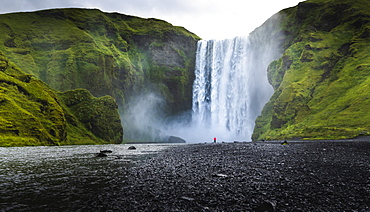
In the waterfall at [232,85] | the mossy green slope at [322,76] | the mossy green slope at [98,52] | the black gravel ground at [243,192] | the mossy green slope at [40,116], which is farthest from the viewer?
the mossy green slope at [98,52]

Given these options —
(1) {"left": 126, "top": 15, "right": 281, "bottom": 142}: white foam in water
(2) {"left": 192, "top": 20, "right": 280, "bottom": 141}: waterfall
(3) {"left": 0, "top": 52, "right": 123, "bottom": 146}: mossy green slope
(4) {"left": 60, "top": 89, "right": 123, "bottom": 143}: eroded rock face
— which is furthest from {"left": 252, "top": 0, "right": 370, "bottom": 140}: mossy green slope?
(3) {"left": 0, "top": 52, "right": 123, "bottom": 146}: mossy green slope

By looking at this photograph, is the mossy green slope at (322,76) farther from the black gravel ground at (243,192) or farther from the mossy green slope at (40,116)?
the mossy green slope at (40,116)

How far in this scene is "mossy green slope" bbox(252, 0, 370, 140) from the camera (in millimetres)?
85438

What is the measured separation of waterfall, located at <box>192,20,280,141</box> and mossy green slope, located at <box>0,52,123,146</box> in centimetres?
5087

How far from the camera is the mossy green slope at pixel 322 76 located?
85438 millimetres

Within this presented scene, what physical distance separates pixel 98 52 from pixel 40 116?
69153 millimetres

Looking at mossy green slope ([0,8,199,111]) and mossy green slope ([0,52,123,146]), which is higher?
mossy green slope ([0,8,199,111])

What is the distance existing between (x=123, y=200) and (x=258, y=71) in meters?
145

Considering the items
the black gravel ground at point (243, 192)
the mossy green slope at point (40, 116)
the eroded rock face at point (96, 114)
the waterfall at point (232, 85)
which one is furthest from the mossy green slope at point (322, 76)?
the mossy green slope at point (40, 116)

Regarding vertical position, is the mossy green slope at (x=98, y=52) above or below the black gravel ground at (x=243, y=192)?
above

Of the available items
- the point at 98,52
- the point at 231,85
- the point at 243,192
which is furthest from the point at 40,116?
the point at 231,85

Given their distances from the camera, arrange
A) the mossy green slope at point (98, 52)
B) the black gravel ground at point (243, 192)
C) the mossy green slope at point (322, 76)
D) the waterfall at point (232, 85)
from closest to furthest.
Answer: the black gravel ground at point (243, 192) → the mossy green slope at point (322, 76) → the waterfall at point (232, 85) → the mossy green slope at point (98, 52)

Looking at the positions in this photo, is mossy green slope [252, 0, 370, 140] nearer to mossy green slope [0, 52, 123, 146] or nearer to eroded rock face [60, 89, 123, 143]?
eroded rock face [60, 89, 123, 143]

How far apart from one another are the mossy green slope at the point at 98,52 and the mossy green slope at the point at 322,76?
2447 inches
